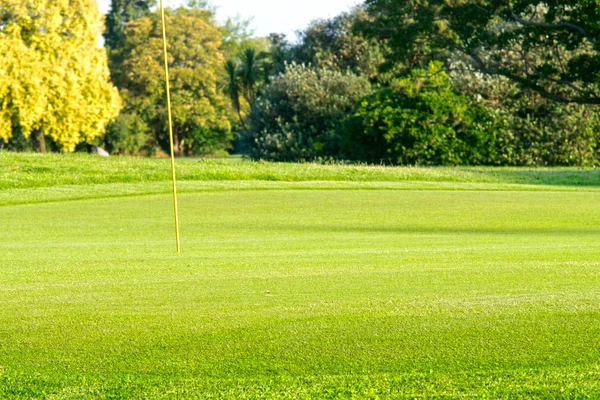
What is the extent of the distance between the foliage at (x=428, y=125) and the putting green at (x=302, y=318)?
75.2ft

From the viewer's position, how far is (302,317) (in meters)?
5.99

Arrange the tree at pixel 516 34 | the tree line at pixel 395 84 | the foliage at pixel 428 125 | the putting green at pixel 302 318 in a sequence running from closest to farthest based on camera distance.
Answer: the putting green at pixel 302 318
the tree at pixel 516 34
the tree line at pixel 395 84
the foliage at pixel 428 125

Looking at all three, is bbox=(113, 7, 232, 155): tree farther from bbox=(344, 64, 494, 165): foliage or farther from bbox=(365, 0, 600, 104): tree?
bbox=(365, 0, 600, 104): tree

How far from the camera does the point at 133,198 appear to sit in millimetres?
18469

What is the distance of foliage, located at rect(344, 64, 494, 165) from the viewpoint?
33.7 meters

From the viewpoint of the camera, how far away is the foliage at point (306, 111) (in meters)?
39.2

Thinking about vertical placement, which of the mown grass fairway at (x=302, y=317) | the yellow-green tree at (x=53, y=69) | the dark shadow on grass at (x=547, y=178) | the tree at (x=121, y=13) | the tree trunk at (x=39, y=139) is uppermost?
the tree at (x=121, y=13)

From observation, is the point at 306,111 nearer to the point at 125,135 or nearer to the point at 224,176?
the point at 224,176

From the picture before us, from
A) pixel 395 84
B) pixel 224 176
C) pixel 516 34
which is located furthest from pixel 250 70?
pixel 224 176

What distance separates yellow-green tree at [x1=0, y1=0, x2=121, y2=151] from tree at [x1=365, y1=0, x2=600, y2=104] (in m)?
13.9

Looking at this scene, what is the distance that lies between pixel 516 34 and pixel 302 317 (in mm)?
25312

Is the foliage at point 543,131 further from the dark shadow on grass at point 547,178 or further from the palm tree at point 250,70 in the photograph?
the palm tree at point 250,70

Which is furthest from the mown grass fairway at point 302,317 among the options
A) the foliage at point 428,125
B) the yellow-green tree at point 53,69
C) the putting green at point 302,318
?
the yellow-green tree at point 53,69

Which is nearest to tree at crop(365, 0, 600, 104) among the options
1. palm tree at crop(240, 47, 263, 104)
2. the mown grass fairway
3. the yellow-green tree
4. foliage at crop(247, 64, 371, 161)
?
foliage at crop(247, 64, 371, 161)
